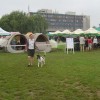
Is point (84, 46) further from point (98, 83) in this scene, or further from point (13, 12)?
point (13, 12)

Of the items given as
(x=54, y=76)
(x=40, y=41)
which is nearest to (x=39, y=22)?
(x=40, y=41)

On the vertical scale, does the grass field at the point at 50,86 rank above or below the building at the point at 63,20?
below

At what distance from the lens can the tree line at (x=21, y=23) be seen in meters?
87.1

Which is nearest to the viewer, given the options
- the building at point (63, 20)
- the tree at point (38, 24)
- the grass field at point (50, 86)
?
the grass field at point (50, 86)

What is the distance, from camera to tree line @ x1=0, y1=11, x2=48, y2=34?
8706 cm

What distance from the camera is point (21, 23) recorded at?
86.8 metres

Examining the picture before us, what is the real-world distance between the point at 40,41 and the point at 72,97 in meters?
27.8

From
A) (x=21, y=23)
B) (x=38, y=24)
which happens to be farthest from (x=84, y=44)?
(x=38, y=24)

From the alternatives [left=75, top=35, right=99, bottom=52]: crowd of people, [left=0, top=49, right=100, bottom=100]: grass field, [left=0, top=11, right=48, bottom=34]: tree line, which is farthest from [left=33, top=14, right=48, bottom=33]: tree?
[left=0, top=49, right=100, bottom=100]: grass field

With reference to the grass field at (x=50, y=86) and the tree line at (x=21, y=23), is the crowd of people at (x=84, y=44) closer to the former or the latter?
the grass field at (x=50, y=86)

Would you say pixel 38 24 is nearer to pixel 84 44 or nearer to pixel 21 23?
pixel 21 23

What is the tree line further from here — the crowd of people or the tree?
the crowd of people

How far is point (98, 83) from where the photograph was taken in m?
12.8

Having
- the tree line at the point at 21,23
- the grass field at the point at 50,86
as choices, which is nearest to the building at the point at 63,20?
the tree line at the point at 21,23
